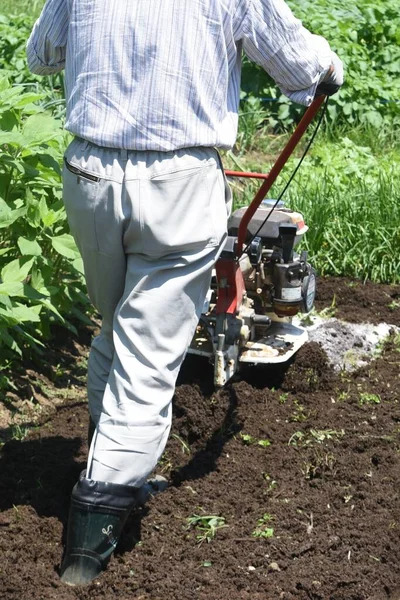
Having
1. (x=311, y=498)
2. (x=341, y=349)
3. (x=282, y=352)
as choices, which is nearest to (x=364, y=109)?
(x=341, y=349)

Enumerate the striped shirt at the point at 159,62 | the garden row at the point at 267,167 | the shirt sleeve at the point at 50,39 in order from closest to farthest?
1. the striped shirt at the point at 159,62
2. the shirt sleeve at the point at 50,39
3. the garden row at the point at 267,167

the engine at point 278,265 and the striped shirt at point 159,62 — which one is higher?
the striped shirt at point 159,62

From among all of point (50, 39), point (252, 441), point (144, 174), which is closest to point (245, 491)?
point (252, 441)

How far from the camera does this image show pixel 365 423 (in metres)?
4.54

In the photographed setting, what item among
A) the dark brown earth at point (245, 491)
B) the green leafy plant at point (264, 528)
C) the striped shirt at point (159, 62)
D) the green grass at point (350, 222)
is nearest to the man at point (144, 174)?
the striped shirt at point (159, 62)

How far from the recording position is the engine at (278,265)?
4594 millimetres

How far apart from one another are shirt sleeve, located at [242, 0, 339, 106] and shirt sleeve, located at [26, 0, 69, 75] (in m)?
0.61

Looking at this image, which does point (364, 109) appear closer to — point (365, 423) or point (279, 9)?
point (365, 423)

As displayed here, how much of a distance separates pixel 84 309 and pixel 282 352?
1.29 meters

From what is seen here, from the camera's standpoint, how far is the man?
3.09m

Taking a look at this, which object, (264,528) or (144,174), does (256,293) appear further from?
(144,174)

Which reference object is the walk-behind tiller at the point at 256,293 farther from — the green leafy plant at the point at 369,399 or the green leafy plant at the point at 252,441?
the green leafy plant at the point at 369,399

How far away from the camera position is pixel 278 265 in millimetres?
4594

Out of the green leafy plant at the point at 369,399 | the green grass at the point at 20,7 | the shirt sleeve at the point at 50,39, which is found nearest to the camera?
the shirt sleeve at the point at 50,39
